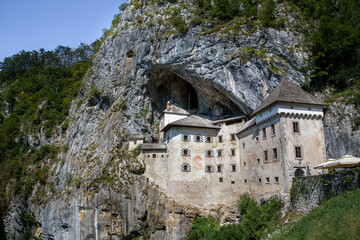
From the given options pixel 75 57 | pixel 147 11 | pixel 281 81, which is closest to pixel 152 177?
pixel 281 81

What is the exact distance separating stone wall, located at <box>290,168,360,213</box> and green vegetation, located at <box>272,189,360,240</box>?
1.24 metres

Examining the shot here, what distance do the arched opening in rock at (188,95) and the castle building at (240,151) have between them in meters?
1.68

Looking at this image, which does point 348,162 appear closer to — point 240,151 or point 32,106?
point 240,151

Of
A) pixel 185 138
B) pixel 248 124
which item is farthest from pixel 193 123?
pixel 248 124

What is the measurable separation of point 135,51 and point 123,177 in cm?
1929

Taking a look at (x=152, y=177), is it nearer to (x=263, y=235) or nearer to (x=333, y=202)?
(x=263, y=235)

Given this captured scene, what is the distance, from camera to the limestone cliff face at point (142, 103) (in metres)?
35.9

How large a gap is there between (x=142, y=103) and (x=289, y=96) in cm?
2176

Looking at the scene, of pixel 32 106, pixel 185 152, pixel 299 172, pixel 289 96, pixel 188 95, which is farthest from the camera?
pixel 32 106

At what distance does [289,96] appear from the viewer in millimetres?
30078

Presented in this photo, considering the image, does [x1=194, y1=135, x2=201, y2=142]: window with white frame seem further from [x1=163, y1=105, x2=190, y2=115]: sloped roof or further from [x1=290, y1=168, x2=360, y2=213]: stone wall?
[x1=290, y1=168, x2=360, y2=213]: stone wall

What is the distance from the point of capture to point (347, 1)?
3925cm

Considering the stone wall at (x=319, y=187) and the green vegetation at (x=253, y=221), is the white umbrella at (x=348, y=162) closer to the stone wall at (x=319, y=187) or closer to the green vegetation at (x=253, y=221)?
the stone wall at (x=319, y=187)

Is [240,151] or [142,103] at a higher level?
[142,103]
